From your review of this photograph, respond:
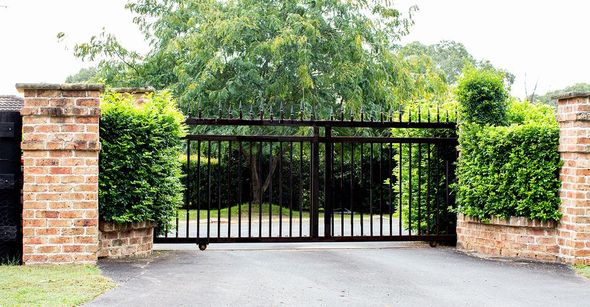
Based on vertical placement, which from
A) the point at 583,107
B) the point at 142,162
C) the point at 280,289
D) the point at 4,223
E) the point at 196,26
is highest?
the point at 196,26

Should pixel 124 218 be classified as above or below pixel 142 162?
below

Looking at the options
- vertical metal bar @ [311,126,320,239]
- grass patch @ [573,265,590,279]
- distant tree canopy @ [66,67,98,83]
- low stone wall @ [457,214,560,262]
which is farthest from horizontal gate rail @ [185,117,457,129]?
distant tree canopy @ [66,67,98,83]

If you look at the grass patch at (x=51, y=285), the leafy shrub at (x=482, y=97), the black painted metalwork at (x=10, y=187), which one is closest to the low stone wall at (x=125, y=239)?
the grass patch at (x=51, y=285)

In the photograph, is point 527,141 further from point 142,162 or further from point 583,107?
point 142,162

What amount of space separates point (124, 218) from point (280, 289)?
270 centimetres

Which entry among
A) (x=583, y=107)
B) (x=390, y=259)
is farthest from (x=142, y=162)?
(x=583, y=107)

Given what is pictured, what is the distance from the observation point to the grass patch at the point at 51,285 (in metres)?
6.25

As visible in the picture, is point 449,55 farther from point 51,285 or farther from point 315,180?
point 51,285

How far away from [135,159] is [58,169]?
0.99m

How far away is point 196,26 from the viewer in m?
20.8

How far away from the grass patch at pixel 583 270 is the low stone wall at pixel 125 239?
5429 mm

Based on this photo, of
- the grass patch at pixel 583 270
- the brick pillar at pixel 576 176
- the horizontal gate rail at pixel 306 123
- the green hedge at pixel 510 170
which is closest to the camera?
the grass patch at pixel 583 270

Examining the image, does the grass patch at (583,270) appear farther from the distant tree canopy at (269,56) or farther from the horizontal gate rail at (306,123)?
the distant tree canopy at (269,56)

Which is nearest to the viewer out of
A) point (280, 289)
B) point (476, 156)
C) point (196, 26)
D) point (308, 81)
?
point (280, 289)
